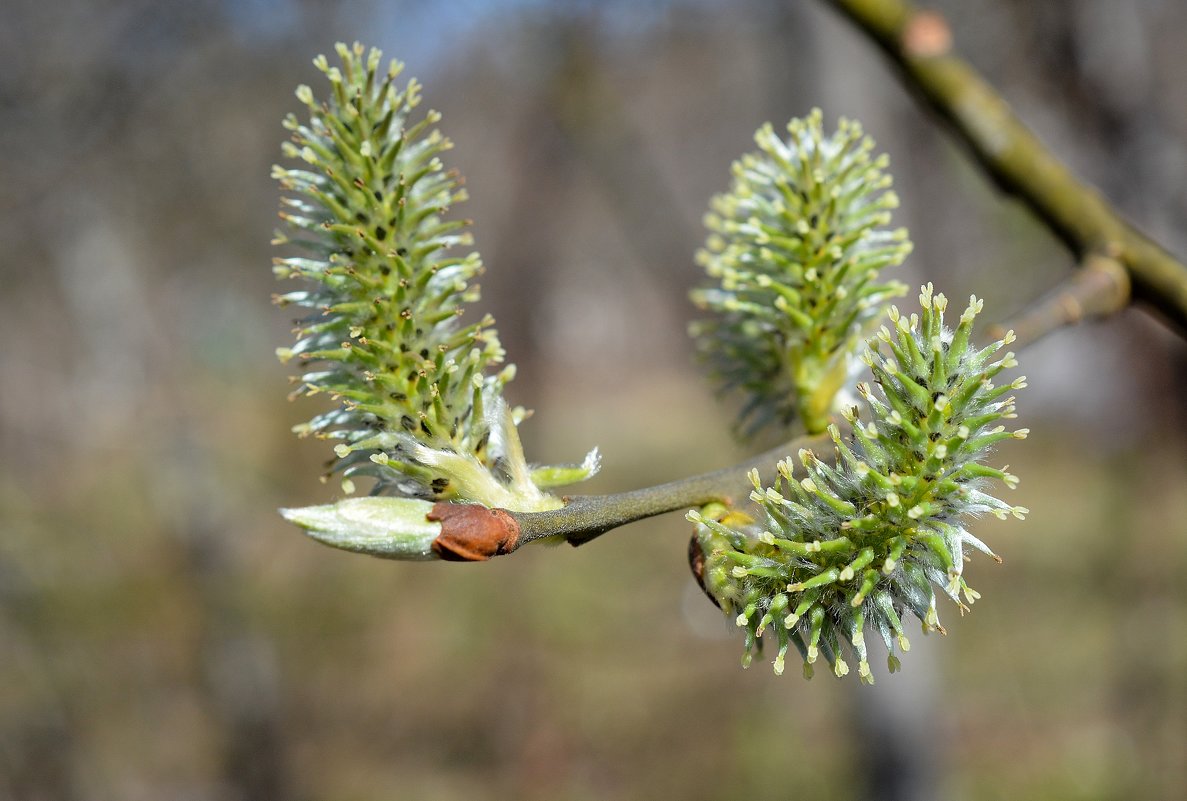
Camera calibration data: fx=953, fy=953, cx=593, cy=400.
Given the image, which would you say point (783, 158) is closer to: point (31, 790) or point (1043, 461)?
point (31, 790)

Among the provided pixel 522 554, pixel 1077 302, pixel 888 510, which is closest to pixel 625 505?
pixel 888 510

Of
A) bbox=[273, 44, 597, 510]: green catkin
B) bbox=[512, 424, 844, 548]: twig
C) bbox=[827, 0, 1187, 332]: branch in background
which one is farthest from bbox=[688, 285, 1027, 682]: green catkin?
bbox=[827, 0, 1187, 332]: branch in background

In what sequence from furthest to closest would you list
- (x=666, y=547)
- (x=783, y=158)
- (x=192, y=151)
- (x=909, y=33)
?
(x=666, y=547) < (x=192, y=151) < (x=909, y=33) < (x=783, y=158)

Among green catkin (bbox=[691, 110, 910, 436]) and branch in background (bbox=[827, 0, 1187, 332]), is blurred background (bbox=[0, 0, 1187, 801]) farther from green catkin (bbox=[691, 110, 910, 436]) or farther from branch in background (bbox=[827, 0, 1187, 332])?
branch in background (bbox=[827, 0, 1187, 332])

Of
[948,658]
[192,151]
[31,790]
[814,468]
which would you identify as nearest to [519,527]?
[814,468]

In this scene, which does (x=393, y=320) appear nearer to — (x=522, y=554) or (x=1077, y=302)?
(x=1077, y=302)

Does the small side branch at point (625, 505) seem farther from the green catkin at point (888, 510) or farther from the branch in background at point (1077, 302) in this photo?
the branch in background at point (1077, 302)
